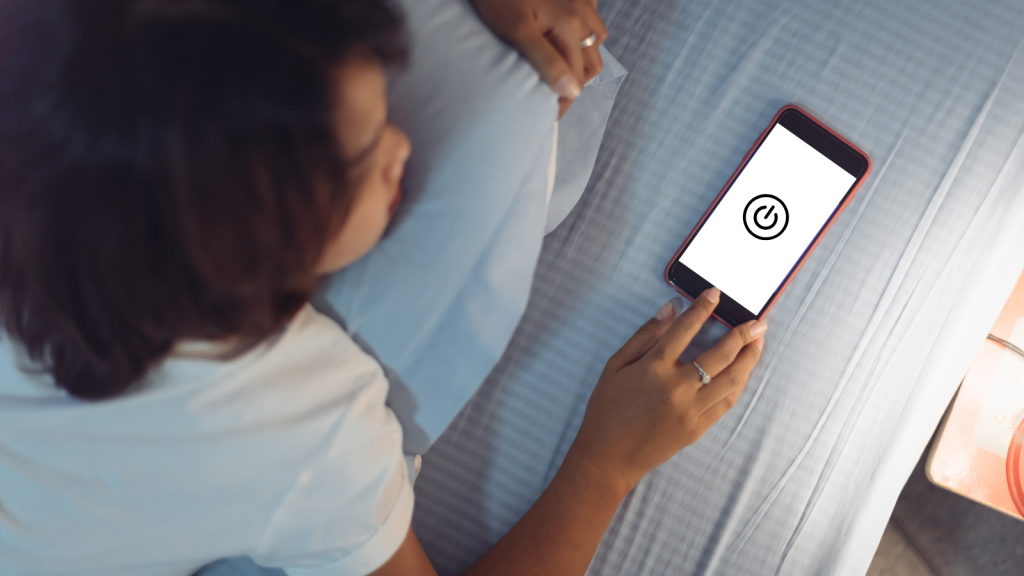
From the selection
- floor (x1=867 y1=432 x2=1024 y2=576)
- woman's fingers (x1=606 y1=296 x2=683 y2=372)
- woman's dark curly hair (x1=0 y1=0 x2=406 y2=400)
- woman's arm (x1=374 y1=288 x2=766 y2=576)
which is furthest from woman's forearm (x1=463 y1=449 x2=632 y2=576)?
floor (x1=867 y1=432 x2=1024 y2=576)

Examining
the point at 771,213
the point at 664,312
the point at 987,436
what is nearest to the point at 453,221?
the point at 664,312

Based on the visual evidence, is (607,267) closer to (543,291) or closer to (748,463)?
(543,291)

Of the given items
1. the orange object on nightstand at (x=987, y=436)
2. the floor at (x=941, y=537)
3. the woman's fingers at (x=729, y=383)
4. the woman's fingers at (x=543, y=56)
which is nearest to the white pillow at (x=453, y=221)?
the woman's fingers at (x=543, y=56)

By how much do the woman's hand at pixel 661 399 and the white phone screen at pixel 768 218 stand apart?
0.14ft

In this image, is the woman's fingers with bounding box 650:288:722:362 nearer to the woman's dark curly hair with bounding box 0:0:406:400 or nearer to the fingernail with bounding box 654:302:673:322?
the fingernail with bounding box 654:302:673:322

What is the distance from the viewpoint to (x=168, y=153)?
1.05 feet

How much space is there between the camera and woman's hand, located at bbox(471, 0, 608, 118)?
0.49 meters

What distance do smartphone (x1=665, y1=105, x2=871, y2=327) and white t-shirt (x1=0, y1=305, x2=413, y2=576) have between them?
1.26ft

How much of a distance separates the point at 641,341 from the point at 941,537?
869 millimetres

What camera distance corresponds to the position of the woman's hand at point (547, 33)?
19.2 inches

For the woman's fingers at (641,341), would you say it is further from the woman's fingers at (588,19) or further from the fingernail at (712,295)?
the woman's fingers at (588,19)

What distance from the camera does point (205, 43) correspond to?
12.7 inches

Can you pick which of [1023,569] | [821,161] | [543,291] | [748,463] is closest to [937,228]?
[821,161]

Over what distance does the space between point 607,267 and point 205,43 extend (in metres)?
0.43
